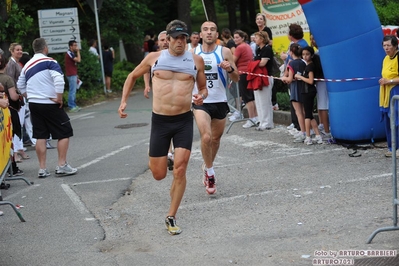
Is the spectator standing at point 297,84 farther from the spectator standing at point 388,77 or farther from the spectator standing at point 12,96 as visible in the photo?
the spectator standing at point 12,96

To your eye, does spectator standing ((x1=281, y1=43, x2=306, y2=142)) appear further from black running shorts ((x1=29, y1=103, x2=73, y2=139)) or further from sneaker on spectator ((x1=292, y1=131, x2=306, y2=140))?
black running shorts ((x1=29, y1=103, x2=73, y2=139))

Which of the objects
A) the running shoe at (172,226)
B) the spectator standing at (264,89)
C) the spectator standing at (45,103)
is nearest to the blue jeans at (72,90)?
the spectator standing at (264,89)

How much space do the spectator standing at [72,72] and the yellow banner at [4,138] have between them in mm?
10834

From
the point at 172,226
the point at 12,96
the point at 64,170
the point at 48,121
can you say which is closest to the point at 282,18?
the point at 12,96

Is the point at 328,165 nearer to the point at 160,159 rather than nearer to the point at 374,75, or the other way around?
the point at 374,75

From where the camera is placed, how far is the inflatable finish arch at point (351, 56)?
11.1m

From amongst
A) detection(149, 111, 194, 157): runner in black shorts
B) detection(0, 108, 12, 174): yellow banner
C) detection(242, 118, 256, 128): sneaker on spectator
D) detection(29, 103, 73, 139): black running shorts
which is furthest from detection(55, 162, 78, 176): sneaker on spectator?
detection(242, 118, 256, 128): sneaker on spectator

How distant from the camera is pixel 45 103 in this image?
11.4m

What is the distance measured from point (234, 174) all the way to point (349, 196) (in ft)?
7.70

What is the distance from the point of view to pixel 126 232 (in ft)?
26.1

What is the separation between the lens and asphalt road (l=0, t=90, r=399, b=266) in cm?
697

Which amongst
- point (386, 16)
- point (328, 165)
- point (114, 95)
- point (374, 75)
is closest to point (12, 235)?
point (328, 165)

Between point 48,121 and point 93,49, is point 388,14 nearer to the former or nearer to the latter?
point 48,121

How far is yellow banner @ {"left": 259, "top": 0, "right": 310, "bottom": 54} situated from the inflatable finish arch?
243 inches
